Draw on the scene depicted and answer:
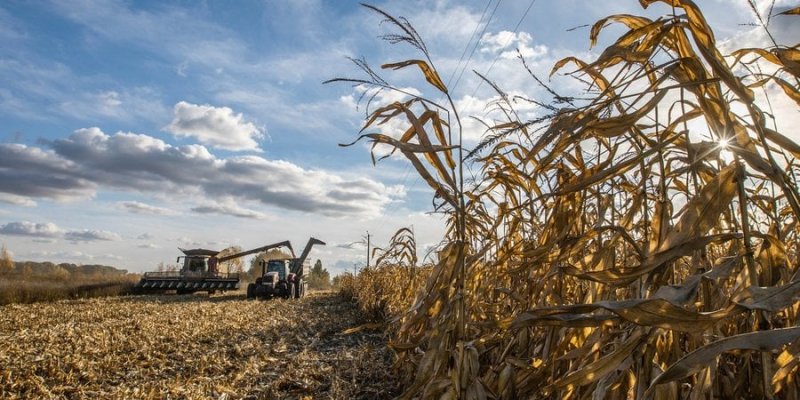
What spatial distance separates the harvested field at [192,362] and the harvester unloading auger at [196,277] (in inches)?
446

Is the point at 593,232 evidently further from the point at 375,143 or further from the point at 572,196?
the point at 375,143

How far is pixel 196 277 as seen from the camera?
811 inches

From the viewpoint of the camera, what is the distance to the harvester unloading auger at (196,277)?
1984 cm

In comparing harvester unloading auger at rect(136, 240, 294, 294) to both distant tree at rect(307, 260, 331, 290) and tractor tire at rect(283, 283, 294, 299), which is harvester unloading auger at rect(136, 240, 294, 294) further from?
distant tree at rect(307, 260, 331, 290)

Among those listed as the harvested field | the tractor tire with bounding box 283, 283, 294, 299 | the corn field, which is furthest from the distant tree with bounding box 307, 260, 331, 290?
the corn field

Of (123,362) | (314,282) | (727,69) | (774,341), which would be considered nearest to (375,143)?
(727,69)

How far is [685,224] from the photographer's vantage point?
1017 mm

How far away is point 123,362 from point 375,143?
16.5 feet

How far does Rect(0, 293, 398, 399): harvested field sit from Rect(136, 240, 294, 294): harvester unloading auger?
11.3 metres

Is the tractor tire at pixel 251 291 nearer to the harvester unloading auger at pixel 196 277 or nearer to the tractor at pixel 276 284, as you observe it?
the tractor at pixel 276 284

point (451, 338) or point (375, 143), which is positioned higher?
point (375, 143)

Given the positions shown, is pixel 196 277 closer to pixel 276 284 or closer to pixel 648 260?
pixel 276 284

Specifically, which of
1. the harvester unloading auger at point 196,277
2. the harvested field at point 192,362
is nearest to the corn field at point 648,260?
the harvested field at point 192,362

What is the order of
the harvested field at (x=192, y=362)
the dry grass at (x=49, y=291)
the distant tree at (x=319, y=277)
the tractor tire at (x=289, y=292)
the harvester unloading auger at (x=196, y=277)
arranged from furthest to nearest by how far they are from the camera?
1. the distant tree at (x=319, y=277)
2. the harvester unloading auger at (x=196, y=277)
3. the tractor tire at (x=289, y=292)
4. the dry grass at (x=49, y=291)
5. the harvested field at (x=192, y=362)
